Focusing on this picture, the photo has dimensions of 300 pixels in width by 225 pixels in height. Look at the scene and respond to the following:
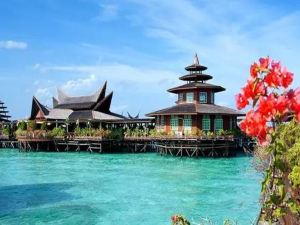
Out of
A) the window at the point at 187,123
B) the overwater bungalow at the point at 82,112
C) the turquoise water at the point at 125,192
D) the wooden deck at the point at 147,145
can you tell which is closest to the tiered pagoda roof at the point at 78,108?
the overwater bungalow at the point at 82,112

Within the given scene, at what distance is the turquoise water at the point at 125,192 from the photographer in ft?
47.5

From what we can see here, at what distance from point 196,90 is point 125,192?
2247cm

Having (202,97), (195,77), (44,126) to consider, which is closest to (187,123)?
(202,97)

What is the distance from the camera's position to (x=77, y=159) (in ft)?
120

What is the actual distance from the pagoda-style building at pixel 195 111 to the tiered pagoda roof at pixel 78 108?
10.6 meters

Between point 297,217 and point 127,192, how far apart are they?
16384 mm

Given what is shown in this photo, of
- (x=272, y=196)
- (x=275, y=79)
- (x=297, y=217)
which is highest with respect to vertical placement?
(x=275, y=79)

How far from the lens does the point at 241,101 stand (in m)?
2.82

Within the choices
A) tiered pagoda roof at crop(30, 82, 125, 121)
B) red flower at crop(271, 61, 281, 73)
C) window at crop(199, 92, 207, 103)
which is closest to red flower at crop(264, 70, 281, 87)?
red flower at crop(271, 61, 281, 73)

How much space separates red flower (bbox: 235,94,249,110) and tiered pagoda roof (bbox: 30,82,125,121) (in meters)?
45.6

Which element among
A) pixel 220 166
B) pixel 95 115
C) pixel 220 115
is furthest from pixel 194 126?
pixel 95 115

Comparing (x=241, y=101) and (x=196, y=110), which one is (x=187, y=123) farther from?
(x=241, y=101)

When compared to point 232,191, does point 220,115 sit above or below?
above

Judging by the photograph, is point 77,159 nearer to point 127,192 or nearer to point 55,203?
point 127,192
